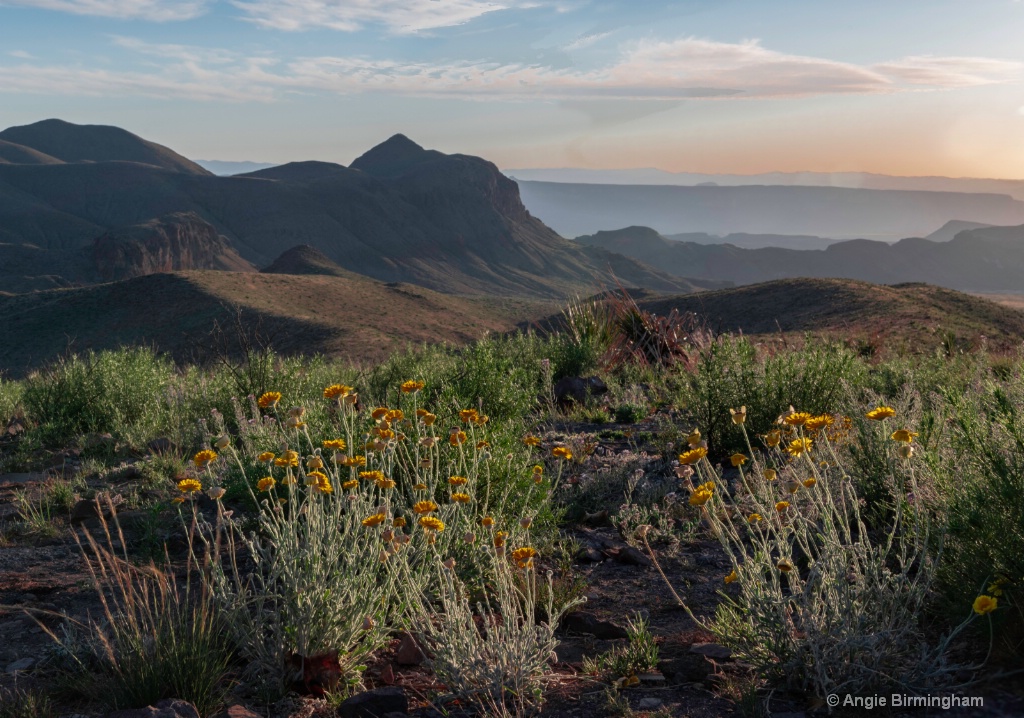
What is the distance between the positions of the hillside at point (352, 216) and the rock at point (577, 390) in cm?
7950

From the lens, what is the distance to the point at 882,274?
16812 cm


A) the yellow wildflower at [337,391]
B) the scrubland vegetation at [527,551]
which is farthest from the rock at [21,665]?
the yellow wildflower at [337,391]

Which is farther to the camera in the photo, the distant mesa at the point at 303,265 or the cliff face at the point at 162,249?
the distant mesa at the point at 303,265

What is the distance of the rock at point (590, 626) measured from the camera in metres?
3.28

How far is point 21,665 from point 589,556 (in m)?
2.55

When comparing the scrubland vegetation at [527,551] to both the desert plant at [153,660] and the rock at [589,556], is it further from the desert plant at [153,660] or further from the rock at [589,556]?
the rock at [589,556]

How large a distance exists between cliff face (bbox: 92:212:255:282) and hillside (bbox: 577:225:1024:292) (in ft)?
296

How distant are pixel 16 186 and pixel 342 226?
4200 cm

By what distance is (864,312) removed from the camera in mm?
25844

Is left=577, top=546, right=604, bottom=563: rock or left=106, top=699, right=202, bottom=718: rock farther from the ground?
left=106, top=699, right=202, bottom=718: rock

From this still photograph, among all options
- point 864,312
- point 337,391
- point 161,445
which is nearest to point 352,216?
point 864,312

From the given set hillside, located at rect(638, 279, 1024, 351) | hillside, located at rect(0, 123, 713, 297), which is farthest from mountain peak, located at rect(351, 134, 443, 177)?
hillside, located at rect(638, 279, 1024, 351)

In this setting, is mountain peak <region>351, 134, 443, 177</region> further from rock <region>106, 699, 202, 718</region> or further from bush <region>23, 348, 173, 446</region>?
rock <region>106, 699, 202, 718</region>

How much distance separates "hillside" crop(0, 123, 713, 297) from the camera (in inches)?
4063
